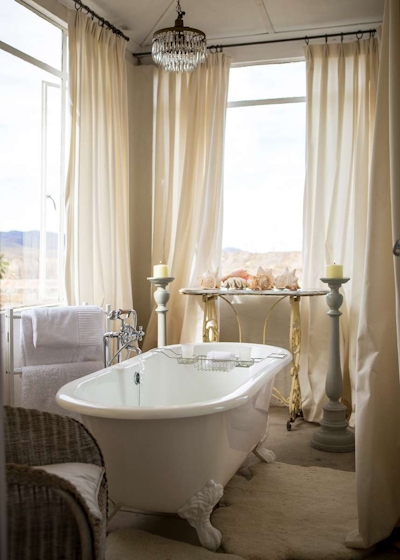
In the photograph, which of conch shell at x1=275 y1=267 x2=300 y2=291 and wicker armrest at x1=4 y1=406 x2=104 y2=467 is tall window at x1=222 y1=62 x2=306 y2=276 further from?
wicker armrest at x1=4 y1=406 x2=104 y2=467

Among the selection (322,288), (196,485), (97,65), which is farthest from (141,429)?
(97,65)

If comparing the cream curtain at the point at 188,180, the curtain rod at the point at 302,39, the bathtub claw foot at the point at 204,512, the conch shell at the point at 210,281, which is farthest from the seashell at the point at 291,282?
the bathtub claw foot at the point at 204,512

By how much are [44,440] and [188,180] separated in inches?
117

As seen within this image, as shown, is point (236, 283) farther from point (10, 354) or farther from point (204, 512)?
point (204, 512)

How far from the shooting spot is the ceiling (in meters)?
3.90

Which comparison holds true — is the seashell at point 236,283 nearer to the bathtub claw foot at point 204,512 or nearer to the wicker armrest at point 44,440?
the bathtub claw foot at point 204,512

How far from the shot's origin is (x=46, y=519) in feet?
4.78

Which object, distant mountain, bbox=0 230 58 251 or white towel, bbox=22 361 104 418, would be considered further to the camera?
distant mountain, bbox=0 230 58 251

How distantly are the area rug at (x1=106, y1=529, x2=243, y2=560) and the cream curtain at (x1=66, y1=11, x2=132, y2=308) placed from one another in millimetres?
1708

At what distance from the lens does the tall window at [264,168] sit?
15.0 ft

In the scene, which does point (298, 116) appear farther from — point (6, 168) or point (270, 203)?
point (6, 168)

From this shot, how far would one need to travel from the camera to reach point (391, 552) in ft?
7.26

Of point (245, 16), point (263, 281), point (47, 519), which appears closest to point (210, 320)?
point (263, 281)

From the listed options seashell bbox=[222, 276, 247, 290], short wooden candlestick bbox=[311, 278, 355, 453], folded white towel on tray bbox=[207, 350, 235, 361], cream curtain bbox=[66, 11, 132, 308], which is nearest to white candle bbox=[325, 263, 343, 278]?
short wooden candlestick bbox=[311, 278, 355, 453]
